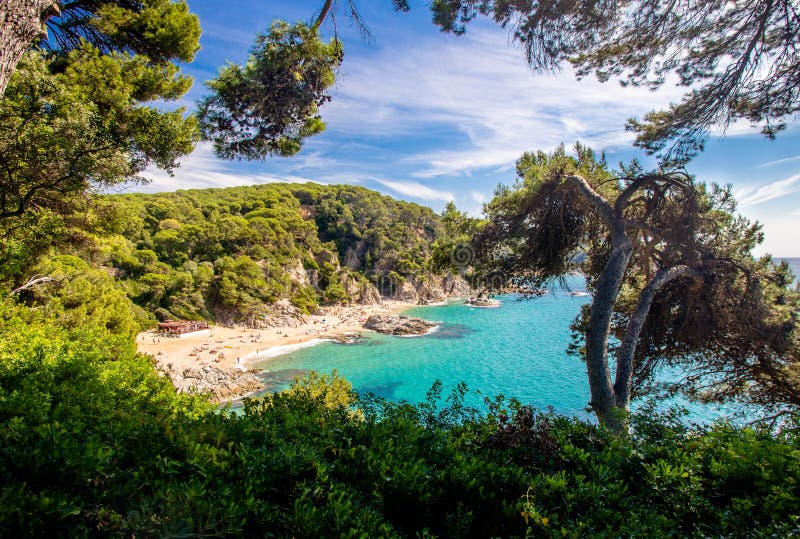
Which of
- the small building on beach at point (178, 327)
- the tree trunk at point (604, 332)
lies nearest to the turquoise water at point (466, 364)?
the tree trunk at point (604, 332)

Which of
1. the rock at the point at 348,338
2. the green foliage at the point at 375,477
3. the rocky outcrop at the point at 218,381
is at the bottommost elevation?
the rock at the point at 348,338

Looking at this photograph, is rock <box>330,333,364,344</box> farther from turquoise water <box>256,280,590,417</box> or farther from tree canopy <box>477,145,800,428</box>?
tree canopy <box>477,145,800,428</box>

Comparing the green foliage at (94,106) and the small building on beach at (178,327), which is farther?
the small building on beach at (178,327)

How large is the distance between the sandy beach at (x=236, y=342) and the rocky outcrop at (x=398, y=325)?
2.00m

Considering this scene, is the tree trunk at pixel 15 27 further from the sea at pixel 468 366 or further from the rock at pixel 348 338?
the rock at pixel 348 338

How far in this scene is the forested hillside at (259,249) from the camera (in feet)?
120

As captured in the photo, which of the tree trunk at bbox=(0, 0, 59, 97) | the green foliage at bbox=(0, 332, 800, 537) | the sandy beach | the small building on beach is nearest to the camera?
the green foliage at bbox=(0, 332, 800, 537)

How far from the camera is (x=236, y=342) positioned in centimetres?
3303

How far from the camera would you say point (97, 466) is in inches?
65.0

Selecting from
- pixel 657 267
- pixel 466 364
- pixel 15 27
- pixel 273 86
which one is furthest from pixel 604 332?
pixel 466 364

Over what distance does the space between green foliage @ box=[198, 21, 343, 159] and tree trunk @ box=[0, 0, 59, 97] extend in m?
2.45

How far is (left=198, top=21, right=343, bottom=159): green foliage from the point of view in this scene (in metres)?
5.23

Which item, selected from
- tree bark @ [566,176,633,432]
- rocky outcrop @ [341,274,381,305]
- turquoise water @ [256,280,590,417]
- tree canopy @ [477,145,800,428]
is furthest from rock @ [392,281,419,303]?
tree bark @ [566,176,633,432]

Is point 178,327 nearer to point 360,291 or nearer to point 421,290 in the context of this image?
point 360,291
